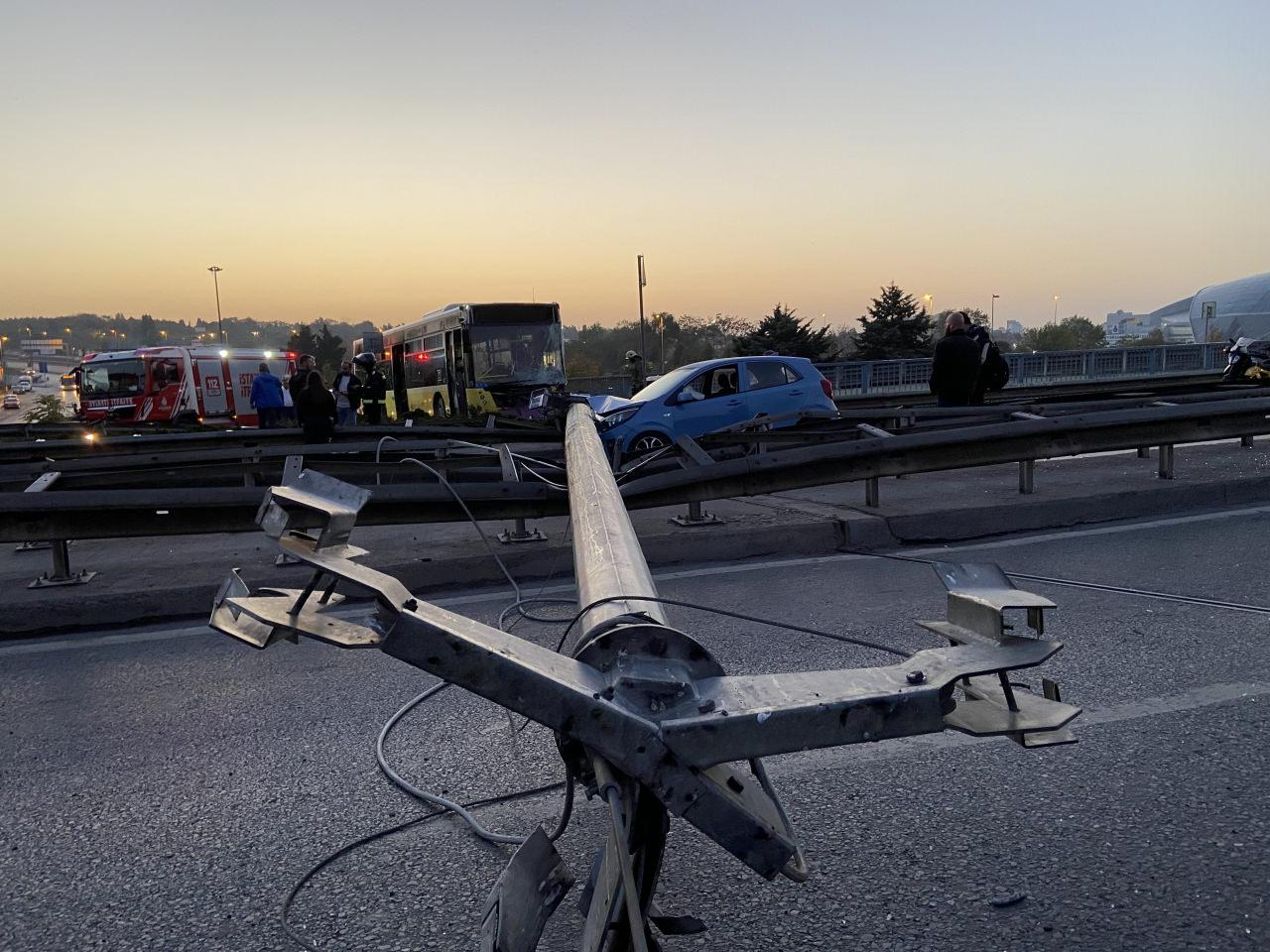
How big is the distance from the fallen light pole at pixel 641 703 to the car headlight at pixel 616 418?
11.5 m

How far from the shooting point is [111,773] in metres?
3.71

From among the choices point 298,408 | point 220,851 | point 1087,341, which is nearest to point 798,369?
point 298,408

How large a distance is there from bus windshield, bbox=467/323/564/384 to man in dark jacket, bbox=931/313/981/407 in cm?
1426

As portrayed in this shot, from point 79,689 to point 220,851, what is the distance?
215cm

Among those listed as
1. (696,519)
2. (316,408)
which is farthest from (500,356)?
(696,519)

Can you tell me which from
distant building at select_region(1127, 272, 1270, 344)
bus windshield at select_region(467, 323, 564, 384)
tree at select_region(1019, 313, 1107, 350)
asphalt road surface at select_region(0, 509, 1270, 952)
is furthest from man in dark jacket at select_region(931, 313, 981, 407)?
distant building at select_region(1127, 272, 1270, 344)

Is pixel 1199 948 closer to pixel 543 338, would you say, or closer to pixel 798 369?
pixel 798 369

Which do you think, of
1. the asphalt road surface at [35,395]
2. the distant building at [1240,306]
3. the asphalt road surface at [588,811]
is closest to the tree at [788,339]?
the asphalt road surface at [588,811]

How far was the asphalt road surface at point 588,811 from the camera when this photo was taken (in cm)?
262

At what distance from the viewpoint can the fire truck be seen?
37.1m

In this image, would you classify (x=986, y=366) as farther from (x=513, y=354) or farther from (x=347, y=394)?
(x=513, y=354)

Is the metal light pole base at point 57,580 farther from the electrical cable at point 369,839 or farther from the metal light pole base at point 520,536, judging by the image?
the electrical cable at point 369,839

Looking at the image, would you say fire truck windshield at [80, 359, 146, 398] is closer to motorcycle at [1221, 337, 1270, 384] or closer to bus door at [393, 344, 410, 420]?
bus door at [393, 344, 410, 420]

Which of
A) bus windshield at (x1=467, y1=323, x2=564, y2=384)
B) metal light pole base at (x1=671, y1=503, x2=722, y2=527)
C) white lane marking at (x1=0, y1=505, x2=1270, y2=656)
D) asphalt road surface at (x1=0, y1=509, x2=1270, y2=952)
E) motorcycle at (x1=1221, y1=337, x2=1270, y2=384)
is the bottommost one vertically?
asphalt road surface at (x1=0, y1=509, x2=1270, y2=952)
